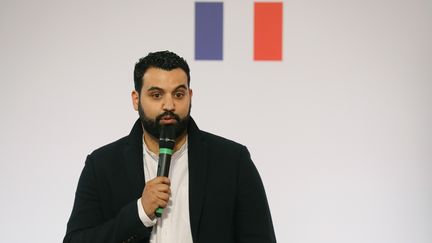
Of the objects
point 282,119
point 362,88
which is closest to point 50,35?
point 282,119

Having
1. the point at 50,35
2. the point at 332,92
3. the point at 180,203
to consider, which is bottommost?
the point at 180,203

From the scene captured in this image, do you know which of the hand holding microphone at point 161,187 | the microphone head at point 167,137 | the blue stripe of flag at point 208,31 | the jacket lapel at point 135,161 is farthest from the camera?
the blue stripe of flag at point 208,31

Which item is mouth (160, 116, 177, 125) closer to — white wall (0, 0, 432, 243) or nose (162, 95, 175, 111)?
nose (162, 95, 175, 111)

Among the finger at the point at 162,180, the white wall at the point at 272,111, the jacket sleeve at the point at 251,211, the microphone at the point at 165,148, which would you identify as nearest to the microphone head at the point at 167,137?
the microphone at the point at 165,148

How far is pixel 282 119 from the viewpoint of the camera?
276 centimetres

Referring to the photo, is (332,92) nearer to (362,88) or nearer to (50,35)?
(362,88)

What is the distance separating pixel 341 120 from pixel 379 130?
0.20 meters

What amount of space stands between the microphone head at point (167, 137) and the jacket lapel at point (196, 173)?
14 cm

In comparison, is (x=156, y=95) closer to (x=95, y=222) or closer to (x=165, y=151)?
(x=165, y=151)

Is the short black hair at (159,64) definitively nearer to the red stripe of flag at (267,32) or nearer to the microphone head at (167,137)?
the microphone head at (167,137)

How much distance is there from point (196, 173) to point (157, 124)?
0.62 ft

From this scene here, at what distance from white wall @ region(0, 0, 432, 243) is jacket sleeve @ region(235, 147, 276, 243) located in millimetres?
1149

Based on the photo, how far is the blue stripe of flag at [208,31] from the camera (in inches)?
108

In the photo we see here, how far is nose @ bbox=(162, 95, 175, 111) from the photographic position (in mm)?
1491
